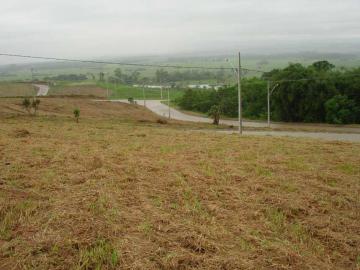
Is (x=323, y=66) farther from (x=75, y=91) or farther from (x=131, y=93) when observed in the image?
(x=131, y=93)

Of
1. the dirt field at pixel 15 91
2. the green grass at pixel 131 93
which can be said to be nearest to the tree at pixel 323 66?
the green grass at pixel 131 93

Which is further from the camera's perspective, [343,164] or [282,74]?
[282,74]

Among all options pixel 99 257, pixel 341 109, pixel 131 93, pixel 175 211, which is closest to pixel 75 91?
pixel 131 93

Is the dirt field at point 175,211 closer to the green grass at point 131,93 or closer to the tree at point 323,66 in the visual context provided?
the tree at point 323,66

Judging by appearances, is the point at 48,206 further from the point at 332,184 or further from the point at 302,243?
the point at 332,184

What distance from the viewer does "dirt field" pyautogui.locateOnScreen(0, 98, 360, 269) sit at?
4035mm

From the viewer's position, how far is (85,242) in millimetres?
4270

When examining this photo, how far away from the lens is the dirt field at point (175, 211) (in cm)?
404

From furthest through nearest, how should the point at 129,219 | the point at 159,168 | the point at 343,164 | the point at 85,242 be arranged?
the point at 343,164
the point at 159,168
the point at 129,219
the point at 85,242

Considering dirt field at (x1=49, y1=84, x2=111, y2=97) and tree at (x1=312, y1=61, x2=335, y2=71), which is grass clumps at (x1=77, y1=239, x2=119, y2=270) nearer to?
tree at (x1=312, y1=61, x2=335, y2=71)

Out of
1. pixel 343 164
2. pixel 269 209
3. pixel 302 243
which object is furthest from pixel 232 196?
pixel 343 164

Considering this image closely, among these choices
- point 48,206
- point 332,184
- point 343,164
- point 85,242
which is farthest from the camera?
point 343,164

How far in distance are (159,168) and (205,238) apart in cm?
381

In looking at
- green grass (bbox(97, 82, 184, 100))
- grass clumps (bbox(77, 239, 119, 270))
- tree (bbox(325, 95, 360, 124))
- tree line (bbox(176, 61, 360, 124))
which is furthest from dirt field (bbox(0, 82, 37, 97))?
grass clumps (bbox(77, 239, 119, 270))
